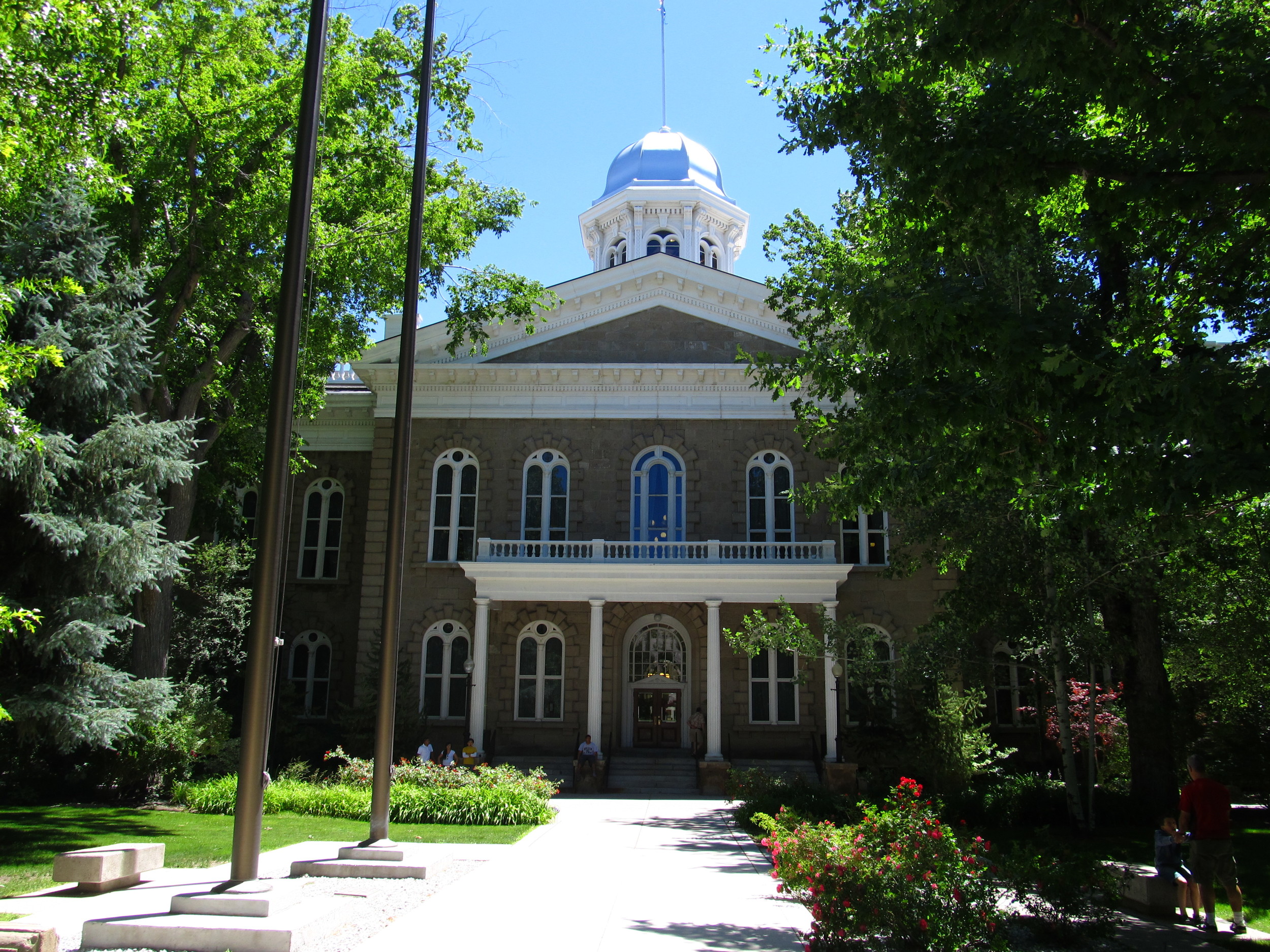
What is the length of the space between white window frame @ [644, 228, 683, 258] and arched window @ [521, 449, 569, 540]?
1638 centimetres

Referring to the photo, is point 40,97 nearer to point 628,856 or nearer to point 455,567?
point 628,856

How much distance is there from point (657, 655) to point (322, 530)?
1145 centimetres

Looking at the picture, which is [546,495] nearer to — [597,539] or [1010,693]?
[597,539]

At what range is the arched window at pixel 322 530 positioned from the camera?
31250 mm

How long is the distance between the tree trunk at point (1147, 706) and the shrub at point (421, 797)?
11.6 meters

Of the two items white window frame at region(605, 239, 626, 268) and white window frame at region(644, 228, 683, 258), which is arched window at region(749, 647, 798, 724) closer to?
white window frame at region(644, 228, 683, 258)

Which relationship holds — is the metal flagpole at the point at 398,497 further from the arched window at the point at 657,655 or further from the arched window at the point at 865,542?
the arched window at the point at 865,542

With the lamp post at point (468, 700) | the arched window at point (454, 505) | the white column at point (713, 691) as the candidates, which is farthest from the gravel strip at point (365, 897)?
the arched window at point (454, 505)

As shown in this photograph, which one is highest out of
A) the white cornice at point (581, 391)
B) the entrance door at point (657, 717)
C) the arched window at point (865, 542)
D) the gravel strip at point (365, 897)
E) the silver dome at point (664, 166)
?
the silver dome at point (664, 166)

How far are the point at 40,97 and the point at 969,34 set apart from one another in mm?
10735

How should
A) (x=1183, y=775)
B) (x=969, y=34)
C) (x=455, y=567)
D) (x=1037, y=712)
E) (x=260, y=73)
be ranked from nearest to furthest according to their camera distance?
(x=969, y=34)
(x=260, y=73)
(x=1183, y=775)
(x=1037, y=712)
(x=455, y=567)

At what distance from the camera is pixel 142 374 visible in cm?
1789

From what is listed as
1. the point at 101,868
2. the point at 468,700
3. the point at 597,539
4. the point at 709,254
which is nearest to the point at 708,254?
the point at 709,254

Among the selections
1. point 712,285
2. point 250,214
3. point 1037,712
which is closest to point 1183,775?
point 1037,712
